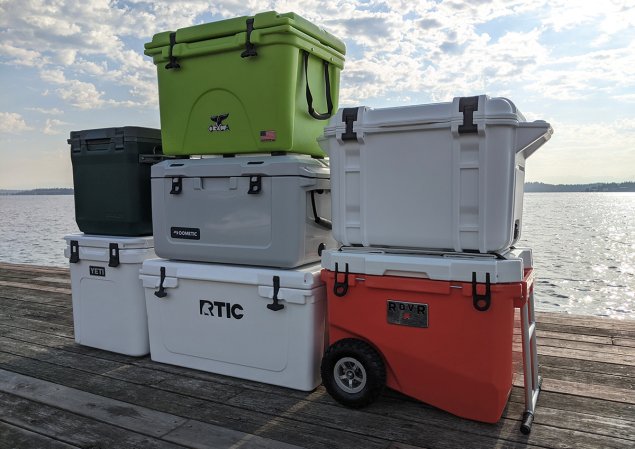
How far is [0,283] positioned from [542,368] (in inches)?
190

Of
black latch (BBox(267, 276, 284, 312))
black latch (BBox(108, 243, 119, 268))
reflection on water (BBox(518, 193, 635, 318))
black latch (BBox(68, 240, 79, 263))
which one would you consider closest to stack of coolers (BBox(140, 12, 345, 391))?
black latch (BBox(267, 276, 284, 312))

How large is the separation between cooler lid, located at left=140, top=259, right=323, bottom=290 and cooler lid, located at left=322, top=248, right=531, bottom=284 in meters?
→ 0.13

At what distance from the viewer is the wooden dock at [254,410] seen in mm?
1921

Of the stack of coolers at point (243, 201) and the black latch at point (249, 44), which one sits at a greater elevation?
the black latch at point (249, 44)

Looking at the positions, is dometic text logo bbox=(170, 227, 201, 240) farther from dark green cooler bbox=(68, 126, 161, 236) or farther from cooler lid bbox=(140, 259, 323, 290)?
dark green cooler bbox=(68, 126, 161, 236)

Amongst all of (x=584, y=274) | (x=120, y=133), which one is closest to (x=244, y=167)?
(x=120, y=133)

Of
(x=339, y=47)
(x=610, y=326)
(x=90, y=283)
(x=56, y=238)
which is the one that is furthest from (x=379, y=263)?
(x=56, y=238)

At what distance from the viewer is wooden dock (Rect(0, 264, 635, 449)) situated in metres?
1.92

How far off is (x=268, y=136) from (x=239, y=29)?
526 mm

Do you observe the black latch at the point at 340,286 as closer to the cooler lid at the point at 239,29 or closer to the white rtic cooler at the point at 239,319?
the white rtic cooler at the point at 239,319

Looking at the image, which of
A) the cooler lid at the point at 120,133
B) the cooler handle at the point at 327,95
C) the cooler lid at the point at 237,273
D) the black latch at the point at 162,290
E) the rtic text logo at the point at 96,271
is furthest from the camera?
the rtic text logo at the point at 96,271

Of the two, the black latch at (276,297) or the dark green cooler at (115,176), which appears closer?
the black latch at (276,297)

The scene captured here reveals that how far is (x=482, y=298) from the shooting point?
6.31 ft

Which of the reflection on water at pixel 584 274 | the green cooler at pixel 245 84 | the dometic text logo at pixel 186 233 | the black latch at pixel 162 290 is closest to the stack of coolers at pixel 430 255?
the green cooler at pixel 245 84
